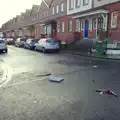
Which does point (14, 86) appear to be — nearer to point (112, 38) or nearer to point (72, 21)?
point (112, 38)

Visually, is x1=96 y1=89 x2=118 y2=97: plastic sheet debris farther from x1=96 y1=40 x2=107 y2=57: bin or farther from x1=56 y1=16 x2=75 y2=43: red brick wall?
x1=56 y1=16 x2=75 y2=43: red brick wall

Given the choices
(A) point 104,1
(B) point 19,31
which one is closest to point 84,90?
(A) point 104,1

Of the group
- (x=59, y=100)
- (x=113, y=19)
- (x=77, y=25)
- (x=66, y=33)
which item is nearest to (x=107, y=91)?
(x=59, y=100)

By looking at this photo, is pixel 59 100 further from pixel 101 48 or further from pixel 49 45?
pixel 49 45

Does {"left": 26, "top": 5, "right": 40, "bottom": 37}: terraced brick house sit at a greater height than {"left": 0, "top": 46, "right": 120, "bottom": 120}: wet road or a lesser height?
greater

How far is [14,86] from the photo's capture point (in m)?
7.29

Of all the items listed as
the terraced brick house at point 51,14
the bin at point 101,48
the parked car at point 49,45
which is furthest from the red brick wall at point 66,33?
the bin at point 101,48

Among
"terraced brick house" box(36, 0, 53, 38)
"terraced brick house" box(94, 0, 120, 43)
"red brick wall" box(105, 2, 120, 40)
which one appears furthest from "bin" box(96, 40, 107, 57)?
"terraced brick house" box(36, 0, 53, 38)

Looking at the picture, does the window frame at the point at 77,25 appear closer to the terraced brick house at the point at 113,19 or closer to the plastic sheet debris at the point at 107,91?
the terraced brick house at the point at 113,19

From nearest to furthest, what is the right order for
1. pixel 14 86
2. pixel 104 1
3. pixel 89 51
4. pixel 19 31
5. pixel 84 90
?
pixel 84 90
pixel 14 86
pixel 89 51
pixel 104 1
pixel 19 31

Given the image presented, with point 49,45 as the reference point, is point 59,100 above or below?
below

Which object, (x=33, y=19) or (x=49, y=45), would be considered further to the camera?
(x=33, y=19)

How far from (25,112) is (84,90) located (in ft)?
8.55

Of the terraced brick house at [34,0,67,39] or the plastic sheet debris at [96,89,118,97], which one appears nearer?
the plastic sheet debris at [96,89,118,97]
